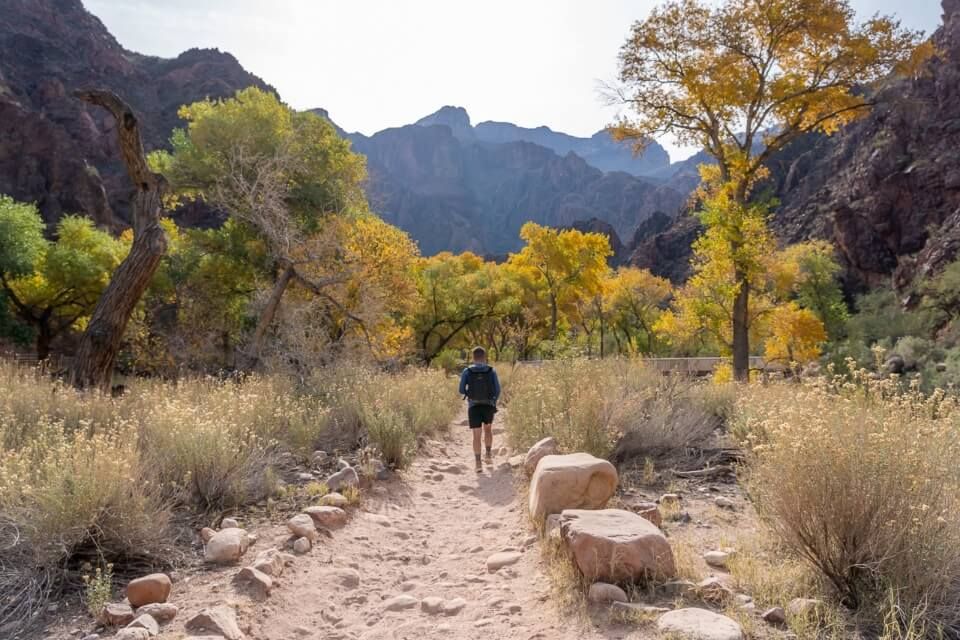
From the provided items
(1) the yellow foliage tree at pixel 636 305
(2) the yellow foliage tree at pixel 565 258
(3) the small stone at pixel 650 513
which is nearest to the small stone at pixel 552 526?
(3) the small stone at pixel 650 513

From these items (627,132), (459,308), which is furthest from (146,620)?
(459,308)

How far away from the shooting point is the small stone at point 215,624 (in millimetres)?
3035

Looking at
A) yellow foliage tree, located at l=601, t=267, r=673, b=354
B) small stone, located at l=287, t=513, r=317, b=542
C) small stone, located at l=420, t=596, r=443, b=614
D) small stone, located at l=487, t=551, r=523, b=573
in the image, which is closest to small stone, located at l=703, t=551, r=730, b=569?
small stone, located at l=487, t=551, r=523, b=573

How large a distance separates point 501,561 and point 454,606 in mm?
787

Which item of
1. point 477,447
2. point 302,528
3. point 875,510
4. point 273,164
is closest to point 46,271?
point 273,164

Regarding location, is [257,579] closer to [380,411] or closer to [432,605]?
[432,605]

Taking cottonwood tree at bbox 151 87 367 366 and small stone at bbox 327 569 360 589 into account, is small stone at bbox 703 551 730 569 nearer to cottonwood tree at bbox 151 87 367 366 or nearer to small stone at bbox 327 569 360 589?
small stone at bbox 327 569 360 589

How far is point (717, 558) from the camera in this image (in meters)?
3.74

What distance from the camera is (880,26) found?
10.4 m

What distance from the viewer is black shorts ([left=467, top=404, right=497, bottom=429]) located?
855 cm

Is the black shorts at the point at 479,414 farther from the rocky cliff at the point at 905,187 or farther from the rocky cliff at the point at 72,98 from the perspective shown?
the rocky cliff at the point at 72,98

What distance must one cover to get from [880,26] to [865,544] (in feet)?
37.8

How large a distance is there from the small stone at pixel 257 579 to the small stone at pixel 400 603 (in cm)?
81

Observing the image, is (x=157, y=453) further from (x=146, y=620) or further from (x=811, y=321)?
(x=811, y=321)
